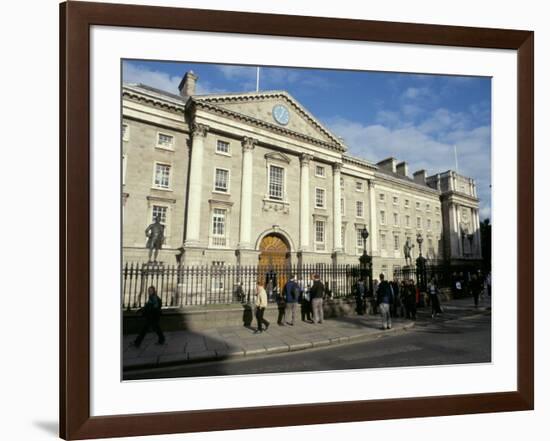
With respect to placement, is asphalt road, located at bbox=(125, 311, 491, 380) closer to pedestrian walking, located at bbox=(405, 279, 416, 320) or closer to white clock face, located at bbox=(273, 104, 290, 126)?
pedestrian walking, located at bbox=(405, 279, 416, 320)

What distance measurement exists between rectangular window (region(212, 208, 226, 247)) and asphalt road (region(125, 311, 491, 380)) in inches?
140

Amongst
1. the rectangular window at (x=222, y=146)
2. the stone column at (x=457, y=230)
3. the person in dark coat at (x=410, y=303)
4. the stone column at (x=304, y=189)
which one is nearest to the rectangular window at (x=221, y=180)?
the rectangular window at (x=222, y=146)

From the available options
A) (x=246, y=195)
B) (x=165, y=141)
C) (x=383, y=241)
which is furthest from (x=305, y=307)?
(x=165, y=141)

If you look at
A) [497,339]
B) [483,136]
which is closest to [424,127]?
[483,136]

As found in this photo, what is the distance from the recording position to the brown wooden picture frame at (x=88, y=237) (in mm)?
3465

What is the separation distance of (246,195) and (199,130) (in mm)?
2499

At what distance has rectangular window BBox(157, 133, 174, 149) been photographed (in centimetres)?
721

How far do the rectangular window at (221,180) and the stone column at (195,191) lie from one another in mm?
453

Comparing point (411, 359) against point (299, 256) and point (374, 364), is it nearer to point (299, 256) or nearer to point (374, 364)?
point (374, 364)

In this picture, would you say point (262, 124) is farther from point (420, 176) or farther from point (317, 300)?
point (317, 300)

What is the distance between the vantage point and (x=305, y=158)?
1041 cm

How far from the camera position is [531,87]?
4555mm

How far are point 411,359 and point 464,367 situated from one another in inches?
29.4

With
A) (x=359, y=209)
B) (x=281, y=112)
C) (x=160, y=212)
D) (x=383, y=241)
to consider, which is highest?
(x=281, y=112)
